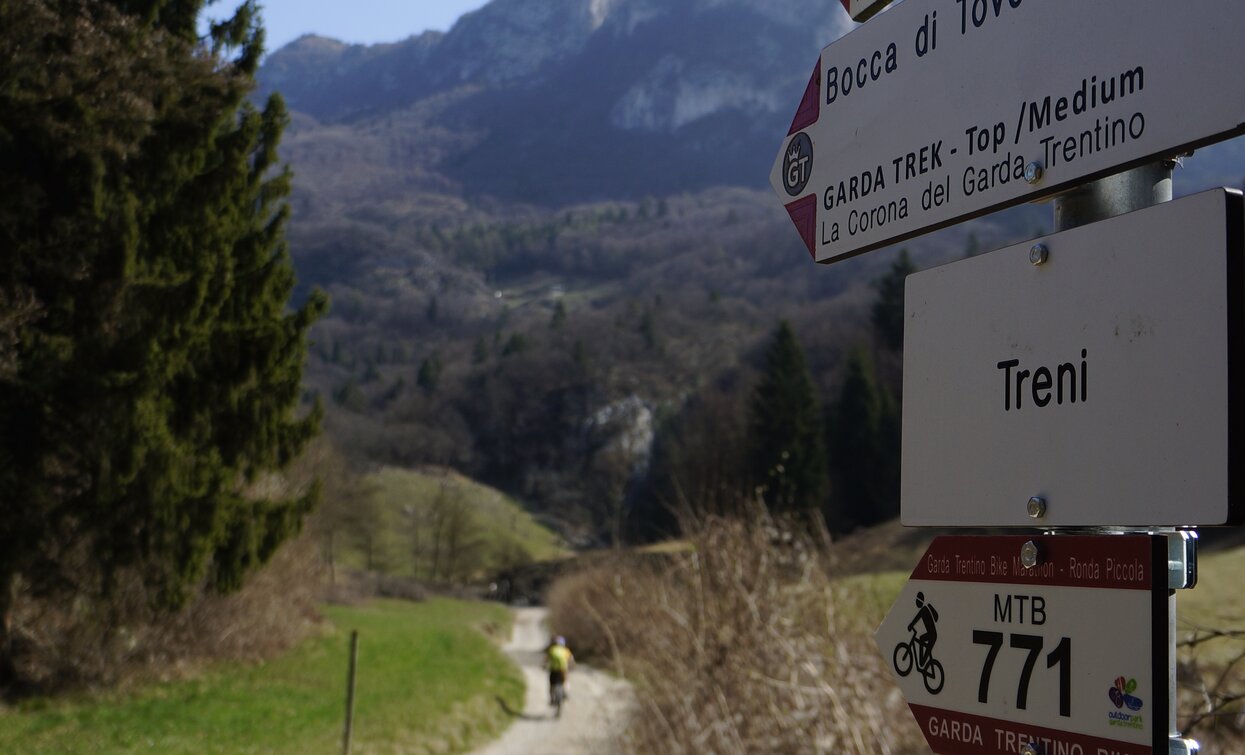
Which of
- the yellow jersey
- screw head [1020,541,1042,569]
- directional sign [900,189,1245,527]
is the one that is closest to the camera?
directional sign [900,189,1245,527]

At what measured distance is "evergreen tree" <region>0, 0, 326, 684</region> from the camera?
40.9ft

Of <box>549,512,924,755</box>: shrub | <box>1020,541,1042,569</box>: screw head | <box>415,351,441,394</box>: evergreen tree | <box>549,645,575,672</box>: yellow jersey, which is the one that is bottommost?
<box>549,645,575,672</box>: yellow jersey

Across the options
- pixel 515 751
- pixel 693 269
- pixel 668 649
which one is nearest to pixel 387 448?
pixel 693 269

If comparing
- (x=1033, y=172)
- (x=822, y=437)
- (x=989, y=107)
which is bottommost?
(x=822, y=437)

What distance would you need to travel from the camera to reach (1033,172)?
203cm

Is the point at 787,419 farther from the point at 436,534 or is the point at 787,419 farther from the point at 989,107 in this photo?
the point at 989,107

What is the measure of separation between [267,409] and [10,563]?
423 centimetres

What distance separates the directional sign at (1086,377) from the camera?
63.0 inches

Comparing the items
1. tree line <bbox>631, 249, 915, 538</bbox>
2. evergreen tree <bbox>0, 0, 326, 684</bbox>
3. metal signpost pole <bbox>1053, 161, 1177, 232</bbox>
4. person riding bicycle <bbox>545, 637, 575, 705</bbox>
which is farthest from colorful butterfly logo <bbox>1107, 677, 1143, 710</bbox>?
tree line <bbox>631, 249, 915, 538</bbox>

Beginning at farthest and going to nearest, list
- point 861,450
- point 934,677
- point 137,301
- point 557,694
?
point 861,450 < point 557,694 < point 137,301 < point 934,677

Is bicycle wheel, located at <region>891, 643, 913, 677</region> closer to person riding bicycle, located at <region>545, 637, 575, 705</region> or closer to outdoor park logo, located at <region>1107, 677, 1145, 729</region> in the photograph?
outdoor park logo, located at <region>1107, 677, 1145, 729</region>

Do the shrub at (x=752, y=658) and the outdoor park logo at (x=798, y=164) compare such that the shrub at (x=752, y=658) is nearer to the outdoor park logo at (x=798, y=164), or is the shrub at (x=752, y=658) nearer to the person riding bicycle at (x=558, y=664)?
the outdoor park logo at (x=798, y=164)

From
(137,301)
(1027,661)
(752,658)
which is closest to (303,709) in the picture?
(137,301)

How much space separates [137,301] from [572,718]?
11973 millimetres
